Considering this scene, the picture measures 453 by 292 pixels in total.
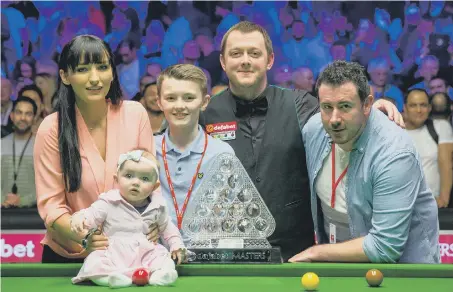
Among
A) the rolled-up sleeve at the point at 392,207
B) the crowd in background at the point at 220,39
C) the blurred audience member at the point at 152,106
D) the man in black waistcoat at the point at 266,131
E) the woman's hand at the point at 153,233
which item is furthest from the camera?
the crowd in background at the point at 220,39

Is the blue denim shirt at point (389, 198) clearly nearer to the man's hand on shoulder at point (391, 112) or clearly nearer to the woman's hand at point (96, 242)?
the man's hand on shoulder at point (391, 112)

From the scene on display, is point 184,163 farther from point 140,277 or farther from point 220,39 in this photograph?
point 220,39

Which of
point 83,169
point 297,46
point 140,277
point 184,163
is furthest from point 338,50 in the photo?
point 140,277

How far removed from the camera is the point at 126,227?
12.9 ft

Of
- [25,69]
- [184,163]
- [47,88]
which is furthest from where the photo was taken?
[25,69]

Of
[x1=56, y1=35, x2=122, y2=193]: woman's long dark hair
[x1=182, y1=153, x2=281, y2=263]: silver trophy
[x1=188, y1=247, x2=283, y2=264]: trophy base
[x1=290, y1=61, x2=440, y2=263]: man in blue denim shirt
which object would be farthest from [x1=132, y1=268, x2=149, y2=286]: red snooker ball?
[x1=290, y1=61, x2=440, y2=263]: man in blue denim shirt

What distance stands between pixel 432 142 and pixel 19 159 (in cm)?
365

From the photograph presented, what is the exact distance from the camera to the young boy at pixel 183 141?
4543mm

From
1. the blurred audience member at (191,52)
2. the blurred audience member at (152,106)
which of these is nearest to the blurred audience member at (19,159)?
the blurred audience member at (152,106)

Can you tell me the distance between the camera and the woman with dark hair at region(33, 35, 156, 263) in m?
4.20

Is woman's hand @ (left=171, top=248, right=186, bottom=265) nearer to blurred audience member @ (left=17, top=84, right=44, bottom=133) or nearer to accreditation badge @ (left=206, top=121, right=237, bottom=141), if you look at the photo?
accreditation badge @ (left=206, top=121, right=237, bottom=141)

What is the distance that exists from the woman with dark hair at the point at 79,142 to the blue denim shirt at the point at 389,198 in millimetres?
1065

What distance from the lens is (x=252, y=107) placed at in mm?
5176

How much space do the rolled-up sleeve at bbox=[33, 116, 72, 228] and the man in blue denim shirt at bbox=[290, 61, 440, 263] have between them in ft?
3.72
